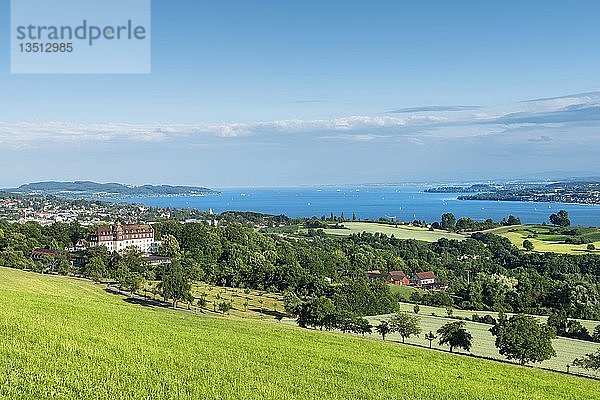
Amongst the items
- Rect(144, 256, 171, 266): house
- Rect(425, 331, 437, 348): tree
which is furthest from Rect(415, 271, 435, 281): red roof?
Rect(425, 331, 437, 348): tree

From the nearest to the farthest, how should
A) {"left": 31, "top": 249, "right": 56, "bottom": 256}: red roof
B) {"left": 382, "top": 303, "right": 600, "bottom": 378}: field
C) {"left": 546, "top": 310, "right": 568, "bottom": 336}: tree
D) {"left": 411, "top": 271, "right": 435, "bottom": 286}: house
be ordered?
{"left": 382, "top": 303, "right": 600, "bottom": 378}: field, {"left": 546, "top": 310, "right": 568, "bottom": 336}: tree, {"left": 31, "top": 249, "right": 56, "bottom": 256}: red roof, {"left": 411, "top": 271, "right": 435, "bottom": 286}: house

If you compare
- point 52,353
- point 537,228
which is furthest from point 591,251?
point 52,353

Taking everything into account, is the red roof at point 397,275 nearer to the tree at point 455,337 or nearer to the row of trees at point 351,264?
the row of trees at point 351,264

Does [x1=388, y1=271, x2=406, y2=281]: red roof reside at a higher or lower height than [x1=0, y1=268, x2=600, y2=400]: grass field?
lower

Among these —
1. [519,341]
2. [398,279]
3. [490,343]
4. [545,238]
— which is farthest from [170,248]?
[545,238]

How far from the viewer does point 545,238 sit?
4247 inches

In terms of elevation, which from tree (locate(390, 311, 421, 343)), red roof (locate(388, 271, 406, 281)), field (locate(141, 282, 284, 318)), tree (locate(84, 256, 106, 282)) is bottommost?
red roof (locate(388, 271, 406, 281))

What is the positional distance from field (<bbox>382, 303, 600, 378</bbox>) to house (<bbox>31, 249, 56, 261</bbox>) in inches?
1640

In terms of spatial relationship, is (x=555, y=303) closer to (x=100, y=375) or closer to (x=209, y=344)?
(x=209, y=344)

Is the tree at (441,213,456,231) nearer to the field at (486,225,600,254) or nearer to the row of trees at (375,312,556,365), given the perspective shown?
the field at (486,225,600,254)

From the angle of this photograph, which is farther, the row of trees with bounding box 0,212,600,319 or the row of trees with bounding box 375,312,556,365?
the row of trees with bounding box 0,212,600,319

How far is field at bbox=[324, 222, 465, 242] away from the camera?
390 feet

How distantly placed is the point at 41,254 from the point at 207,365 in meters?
62.5

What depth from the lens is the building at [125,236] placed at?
308 feet
